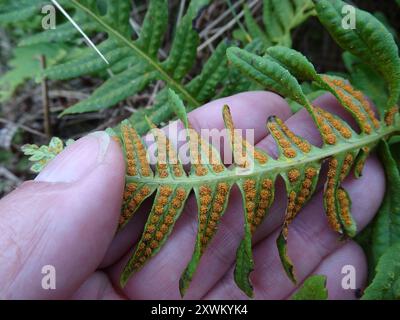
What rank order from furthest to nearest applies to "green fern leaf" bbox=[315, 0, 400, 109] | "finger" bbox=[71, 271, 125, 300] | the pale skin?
1. "finger" bbox=[71, 271, 125, 300]
2. "green fern leaf" bbox=[315, 0, 400, 109]
3. the pale skin

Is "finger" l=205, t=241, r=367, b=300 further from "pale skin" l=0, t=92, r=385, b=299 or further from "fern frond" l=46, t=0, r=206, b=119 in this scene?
"fern frond" l=46, t=0, r=206, b=119

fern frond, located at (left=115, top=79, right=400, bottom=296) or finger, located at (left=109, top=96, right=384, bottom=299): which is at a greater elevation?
fern frond, located at (left=115, top=79, right=400, bottom=296)

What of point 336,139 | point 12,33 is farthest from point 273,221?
point 12,33

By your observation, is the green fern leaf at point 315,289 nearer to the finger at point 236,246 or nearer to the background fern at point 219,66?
the background fern at point 219,66

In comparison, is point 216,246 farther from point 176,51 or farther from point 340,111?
point 176,51

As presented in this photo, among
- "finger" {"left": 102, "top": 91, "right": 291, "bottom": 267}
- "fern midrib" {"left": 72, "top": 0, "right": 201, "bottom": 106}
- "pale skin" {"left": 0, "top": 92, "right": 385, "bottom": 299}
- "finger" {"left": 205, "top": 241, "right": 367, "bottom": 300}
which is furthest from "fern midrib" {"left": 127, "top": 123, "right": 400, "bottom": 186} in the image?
"fern midrib" {"left": 72, "top": 0, "right": 201, "bottom": 106}

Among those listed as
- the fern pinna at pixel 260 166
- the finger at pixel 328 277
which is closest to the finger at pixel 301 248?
the finger at pixel 328 277
